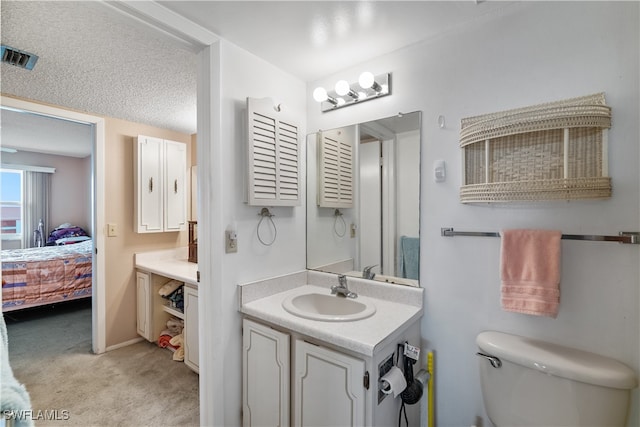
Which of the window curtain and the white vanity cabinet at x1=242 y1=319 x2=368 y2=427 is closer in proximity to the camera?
the white vanity cabinet at x1=242 y1=319 x2=368 y2=427

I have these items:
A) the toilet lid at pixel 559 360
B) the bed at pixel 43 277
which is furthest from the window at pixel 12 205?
the toilet lid at pixel 559 360

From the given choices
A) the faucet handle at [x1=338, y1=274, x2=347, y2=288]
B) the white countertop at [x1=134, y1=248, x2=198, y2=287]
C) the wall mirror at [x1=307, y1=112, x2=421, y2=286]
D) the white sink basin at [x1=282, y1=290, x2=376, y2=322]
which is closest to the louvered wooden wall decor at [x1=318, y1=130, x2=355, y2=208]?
the wall mirror at [x1=307, y1=112, x2=421, y2=286]

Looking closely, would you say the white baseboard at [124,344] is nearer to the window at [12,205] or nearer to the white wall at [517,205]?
the white wall at [517,205]

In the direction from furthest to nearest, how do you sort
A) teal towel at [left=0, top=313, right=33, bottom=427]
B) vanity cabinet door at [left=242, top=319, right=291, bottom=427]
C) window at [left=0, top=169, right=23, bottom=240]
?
1. window at [left=0, top=169, right=23, bottom=240]
2. vanity cabinet door at [left=242, top=319, right=291, bottom=427]
3. teal towel at [left=0, top=313, right=33, bottom=427]

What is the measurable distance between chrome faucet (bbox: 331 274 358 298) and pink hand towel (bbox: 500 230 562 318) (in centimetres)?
74

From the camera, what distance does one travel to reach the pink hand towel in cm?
106

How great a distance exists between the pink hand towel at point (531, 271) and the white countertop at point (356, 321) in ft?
1.39

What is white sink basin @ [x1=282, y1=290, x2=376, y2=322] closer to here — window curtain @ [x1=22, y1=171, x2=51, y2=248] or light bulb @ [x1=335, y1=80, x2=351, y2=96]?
light bulb @ [x1=335, y1=80, x2=351, y2=96]

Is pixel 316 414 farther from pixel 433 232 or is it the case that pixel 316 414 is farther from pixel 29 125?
pixel 29 125

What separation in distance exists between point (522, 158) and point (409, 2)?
0.81 m

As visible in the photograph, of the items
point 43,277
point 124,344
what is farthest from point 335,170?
point 43,277

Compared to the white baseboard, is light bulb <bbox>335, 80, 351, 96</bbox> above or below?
above

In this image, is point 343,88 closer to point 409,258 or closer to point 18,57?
point 409,258

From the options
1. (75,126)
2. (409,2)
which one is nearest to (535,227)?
(409,2)
